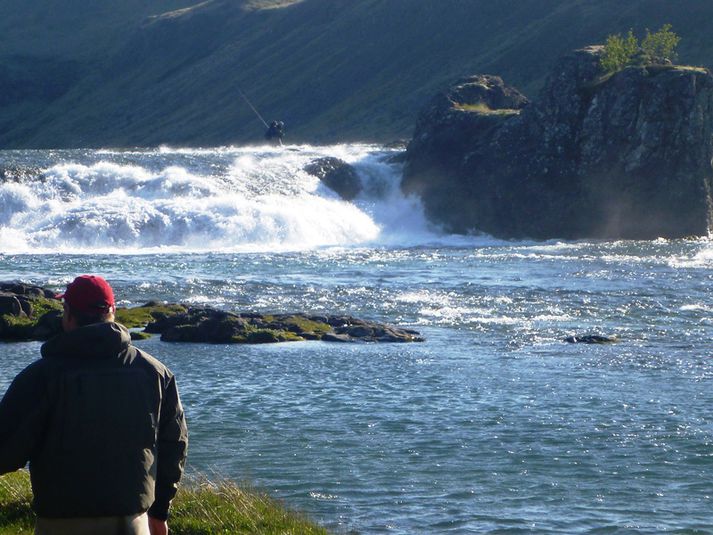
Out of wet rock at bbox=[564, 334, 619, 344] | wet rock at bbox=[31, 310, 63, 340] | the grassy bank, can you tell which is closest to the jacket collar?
the grassy bank

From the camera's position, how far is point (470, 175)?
260 feet

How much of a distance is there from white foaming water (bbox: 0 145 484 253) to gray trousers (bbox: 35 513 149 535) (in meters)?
54.3

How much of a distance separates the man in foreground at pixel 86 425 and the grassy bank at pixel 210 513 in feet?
14.2

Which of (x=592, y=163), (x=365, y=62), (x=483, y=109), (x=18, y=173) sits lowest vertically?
(x=18, y=173)

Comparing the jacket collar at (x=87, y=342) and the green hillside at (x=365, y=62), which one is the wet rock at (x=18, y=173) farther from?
the green hillside at (x=365, y=62)

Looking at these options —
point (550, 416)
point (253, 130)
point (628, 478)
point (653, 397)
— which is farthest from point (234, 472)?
point (253, 130)

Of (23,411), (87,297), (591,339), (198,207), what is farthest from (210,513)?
(198,207)

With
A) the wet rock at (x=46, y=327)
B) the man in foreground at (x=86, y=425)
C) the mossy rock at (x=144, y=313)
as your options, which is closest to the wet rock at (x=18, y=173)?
the mossy rock at (x=144, y=313)

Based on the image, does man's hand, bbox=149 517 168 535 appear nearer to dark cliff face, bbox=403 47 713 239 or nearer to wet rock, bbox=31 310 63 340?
wet rock, bbox=31 310 63 340

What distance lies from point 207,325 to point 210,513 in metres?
20.7

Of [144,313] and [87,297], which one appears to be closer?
[87,297]

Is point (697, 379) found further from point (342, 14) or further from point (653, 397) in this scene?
point (342, 14)

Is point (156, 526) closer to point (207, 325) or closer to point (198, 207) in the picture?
point (207, 325)

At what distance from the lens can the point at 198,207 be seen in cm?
7062
